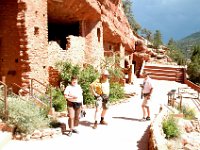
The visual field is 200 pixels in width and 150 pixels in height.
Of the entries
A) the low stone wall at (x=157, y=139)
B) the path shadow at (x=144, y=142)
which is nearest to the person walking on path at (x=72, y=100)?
the path shadow at (x=144, y=142)

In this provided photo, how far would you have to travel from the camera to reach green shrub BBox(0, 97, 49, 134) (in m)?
8.83

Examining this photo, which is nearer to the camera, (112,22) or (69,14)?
(69,14)

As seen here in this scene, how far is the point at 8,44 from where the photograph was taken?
14203mm

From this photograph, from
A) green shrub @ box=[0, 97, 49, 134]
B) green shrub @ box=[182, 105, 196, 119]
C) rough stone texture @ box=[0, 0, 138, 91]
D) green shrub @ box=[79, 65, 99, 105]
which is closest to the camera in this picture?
green shrub @ box=[0, 97, 49, 134]

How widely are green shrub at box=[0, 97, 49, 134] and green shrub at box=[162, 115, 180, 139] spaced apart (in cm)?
361

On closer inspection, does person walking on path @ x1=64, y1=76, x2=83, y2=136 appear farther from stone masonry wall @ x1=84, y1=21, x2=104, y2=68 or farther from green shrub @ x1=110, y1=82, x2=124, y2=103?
stone masonry wall @ x1=84, y1=21, x2=104, y2=68

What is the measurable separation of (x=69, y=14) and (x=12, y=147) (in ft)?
40.7

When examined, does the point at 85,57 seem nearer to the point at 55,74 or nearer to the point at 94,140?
the point at 55,74

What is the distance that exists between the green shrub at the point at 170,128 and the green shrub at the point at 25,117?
361cm

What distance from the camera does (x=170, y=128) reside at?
1039 centimetres

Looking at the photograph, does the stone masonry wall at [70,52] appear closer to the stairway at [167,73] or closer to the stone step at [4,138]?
the stone step at [4,138]

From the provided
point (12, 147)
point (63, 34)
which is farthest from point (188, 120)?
point (63, 34)

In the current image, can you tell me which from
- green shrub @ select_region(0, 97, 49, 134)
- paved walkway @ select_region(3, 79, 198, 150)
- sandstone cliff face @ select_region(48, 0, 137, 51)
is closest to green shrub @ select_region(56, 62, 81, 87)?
sandstone cliff face @ select_region(48, 0, 137, 51)

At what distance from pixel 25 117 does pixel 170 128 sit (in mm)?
4391
